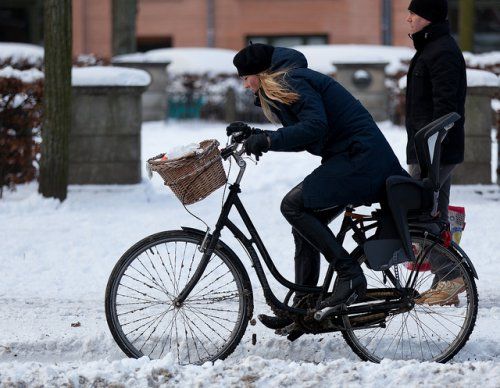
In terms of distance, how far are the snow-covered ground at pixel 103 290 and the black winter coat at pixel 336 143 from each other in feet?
2.59

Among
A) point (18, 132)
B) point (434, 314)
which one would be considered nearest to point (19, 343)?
point (434, 314)

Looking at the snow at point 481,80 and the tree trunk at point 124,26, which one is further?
the tree trunk at point 124,26

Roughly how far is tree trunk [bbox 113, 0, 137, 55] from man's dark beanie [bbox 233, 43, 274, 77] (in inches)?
546

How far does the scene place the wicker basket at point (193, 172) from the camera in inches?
199

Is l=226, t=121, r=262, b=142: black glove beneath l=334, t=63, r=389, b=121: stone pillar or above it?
above

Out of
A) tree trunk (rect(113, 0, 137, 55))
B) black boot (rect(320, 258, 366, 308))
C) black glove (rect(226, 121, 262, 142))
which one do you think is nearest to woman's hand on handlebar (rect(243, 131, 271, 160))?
black glove (rect(226, 121, 262, 142))

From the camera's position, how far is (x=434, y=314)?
577 cm

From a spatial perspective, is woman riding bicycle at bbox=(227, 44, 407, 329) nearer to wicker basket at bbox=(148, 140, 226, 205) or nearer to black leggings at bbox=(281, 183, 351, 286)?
black leggings at bbox=(281, 183, 351, 286)

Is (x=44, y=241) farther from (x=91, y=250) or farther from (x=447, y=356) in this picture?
(x=447, y=356)

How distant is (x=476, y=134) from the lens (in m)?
11.2

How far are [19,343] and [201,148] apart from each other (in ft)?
5.52

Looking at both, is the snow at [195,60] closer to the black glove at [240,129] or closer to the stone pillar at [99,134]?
the stone pillar at [99,134]

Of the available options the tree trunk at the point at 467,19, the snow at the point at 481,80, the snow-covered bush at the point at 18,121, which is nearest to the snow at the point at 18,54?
the snow-covered bush at the point at 18,121

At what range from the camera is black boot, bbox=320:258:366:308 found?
5.36m
